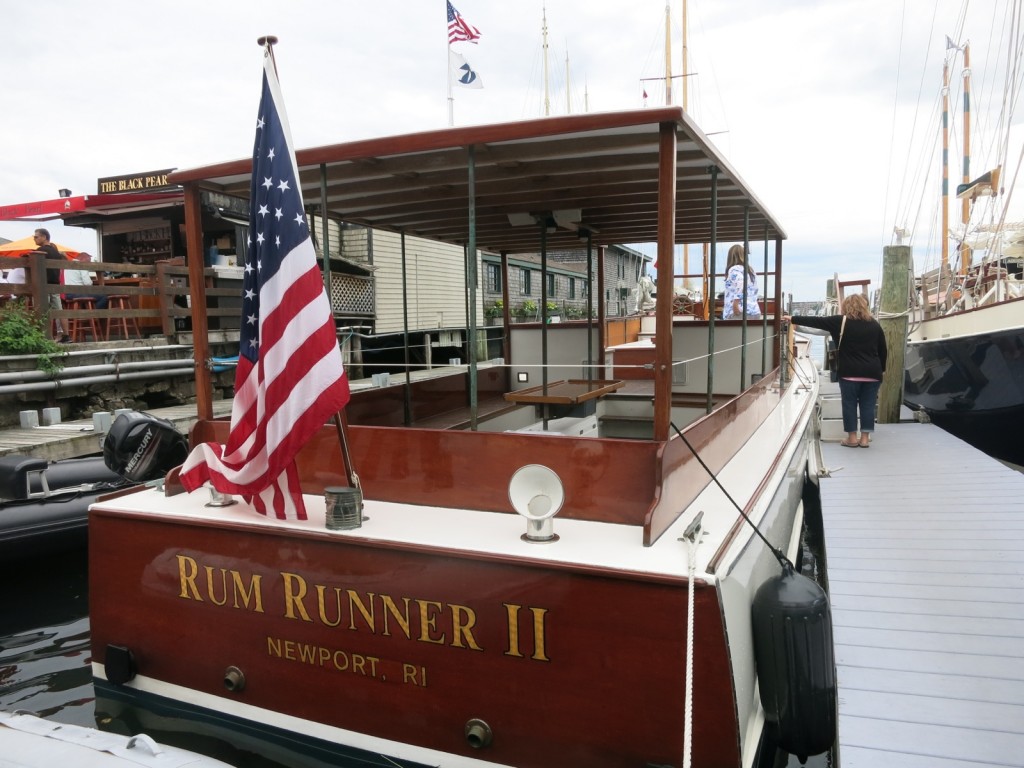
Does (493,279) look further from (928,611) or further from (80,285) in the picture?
→ (928,611)

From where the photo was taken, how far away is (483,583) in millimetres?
2652

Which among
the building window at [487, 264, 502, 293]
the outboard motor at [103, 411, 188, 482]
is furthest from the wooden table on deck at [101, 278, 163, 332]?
the building window at [487, 264, 502, 293]

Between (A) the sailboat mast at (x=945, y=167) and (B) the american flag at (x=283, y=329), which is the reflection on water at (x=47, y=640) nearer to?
(B) the american flag at (x=283, y=329)

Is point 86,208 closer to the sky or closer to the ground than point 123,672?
closer to the sky

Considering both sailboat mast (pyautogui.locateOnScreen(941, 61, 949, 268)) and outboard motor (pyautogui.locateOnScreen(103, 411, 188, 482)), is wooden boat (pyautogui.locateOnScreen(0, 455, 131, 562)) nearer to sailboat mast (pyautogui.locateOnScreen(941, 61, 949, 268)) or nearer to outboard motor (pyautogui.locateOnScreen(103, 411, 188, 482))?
outboard motor (pyautogui.locateOnScreen(103, 411, 188, 482))

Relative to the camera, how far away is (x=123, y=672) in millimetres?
3469

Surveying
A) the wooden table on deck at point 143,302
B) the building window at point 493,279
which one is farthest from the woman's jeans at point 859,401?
the building window at point 493,279

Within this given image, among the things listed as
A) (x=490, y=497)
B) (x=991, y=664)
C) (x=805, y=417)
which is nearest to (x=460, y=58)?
(x=805, y=417)

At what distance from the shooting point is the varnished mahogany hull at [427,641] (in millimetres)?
2414

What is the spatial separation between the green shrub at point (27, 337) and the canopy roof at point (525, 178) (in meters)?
6.25

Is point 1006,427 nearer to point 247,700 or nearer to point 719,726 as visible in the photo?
point 719,726

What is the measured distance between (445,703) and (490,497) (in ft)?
2.88

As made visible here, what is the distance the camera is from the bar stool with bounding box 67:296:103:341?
11098 millimetres

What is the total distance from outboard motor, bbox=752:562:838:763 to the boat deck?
0.59 ft
